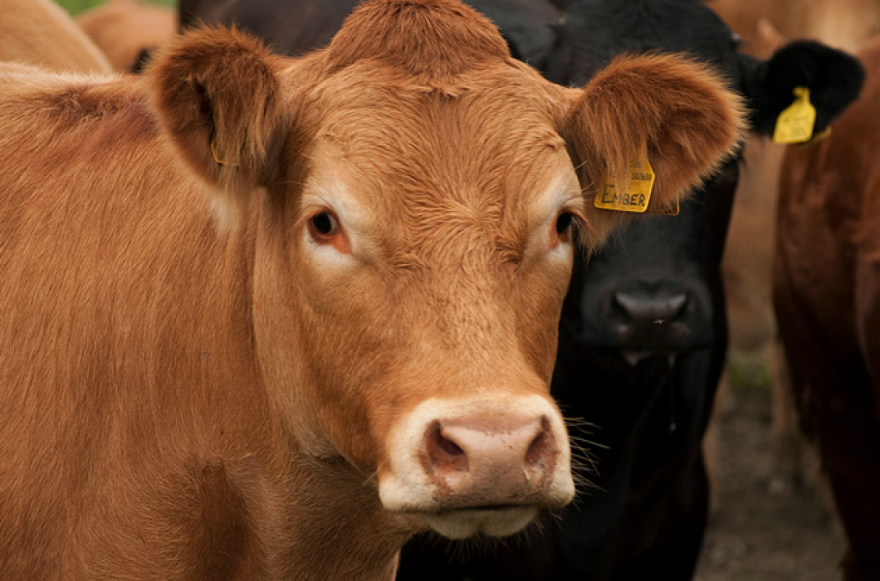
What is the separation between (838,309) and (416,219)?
3617 millimetres

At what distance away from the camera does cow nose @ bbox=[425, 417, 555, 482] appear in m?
2.41

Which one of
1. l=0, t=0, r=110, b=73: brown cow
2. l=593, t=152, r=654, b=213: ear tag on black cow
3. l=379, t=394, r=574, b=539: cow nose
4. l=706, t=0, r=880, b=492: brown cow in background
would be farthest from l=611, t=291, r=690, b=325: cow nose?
l=706, t=0, r=880, b=492: brown cow in background

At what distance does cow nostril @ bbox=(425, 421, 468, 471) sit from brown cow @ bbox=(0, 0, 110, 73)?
2858 mm

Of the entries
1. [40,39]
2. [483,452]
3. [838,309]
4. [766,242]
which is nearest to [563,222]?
[483,452]

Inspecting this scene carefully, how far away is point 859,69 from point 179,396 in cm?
307

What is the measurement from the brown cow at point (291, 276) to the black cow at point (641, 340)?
75 centimetres

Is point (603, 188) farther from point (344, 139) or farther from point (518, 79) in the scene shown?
point (344, 139)

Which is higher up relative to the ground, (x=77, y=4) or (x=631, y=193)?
(x=631, y=193)

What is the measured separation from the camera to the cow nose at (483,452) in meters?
2.41

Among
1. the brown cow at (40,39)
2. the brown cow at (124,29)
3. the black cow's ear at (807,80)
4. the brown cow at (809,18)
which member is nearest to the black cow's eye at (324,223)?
the brown cow at (40,39)

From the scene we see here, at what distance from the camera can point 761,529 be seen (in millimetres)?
7387

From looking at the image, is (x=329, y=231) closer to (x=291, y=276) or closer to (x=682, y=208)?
(x=291, y=276)

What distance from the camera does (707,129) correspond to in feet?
10.6

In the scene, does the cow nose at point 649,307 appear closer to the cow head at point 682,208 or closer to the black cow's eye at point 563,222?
the cow head at point 682,208
